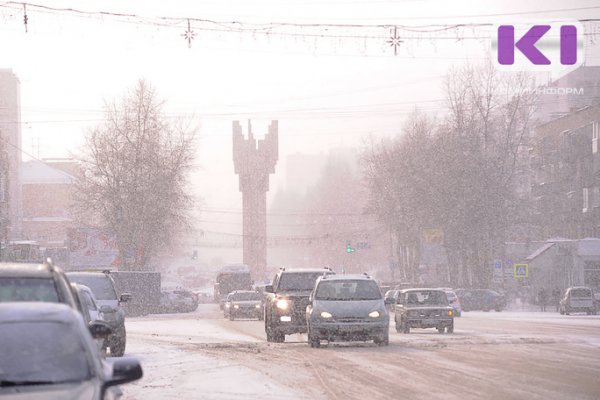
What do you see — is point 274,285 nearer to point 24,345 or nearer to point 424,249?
point 24,345

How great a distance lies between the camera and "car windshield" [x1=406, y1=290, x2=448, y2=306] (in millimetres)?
39188

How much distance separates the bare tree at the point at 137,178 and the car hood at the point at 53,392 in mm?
70926

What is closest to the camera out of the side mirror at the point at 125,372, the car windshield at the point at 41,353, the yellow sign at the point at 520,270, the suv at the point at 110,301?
the car windshield at the point at 41,353

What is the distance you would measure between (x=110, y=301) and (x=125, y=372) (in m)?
20.3

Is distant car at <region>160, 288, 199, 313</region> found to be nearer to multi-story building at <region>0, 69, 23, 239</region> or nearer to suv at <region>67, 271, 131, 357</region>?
multi-story building at <region>0, 69, 23, 239</region>

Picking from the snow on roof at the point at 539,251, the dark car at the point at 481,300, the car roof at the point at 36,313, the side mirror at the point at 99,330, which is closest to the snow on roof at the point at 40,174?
the snow on roof at the point at 539,251

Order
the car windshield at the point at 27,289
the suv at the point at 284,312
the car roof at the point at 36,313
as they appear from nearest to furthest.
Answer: the car roof at the point at 36,313, the car windshield at the point at 27,289, the suv at the point at 284,312

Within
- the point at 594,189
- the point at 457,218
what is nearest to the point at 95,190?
the point at 457,218

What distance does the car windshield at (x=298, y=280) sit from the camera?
34281 millimetres

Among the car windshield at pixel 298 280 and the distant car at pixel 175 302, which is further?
the distant car at pixel 175 302

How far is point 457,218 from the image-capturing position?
80438mm

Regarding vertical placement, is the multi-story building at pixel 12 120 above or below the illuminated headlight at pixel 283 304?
above

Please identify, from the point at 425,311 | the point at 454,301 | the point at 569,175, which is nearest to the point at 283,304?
the point at 425,311

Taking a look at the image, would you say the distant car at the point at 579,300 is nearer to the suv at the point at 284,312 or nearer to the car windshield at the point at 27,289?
the suv at the point at 284,312
